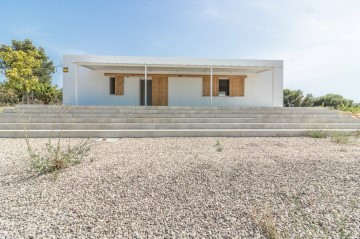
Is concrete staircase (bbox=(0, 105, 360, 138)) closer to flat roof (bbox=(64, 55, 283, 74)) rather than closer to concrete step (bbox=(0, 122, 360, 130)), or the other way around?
concrete step (bbox=(0, 122, 360, 130))

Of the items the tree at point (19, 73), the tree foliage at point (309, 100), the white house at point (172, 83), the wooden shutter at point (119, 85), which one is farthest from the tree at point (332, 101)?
the tree at point (19, 73)

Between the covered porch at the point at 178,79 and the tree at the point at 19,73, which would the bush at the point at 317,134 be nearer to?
the covered porch at the point at 178,79

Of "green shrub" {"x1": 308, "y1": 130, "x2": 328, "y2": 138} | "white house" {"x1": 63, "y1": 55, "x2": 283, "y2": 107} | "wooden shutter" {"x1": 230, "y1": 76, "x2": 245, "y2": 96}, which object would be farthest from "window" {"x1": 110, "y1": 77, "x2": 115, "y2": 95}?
"green shrub" {"x1": 308, "y1": 130, "x2": 328, "y2": 138}

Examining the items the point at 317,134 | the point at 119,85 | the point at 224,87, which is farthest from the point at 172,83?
the point at 317,134

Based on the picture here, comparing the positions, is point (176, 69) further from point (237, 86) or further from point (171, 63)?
point (237, 86)

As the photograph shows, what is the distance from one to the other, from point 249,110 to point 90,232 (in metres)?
9.43

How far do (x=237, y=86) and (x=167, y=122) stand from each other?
303 inches

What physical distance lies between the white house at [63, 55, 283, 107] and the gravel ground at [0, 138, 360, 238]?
9890 millimetres

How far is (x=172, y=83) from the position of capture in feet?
47.1

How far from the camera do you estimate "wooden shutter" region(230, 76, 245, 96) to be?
14.3 m

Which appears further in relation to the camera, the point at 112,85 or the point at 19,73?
the point at 19,73

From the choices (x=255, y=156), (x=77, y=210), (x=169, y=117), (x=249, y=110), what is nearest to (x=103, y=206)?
(x=77, y=210)

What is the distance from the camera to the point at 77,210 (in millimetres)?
2375

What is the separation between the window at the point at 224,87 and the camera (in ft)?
47.8
